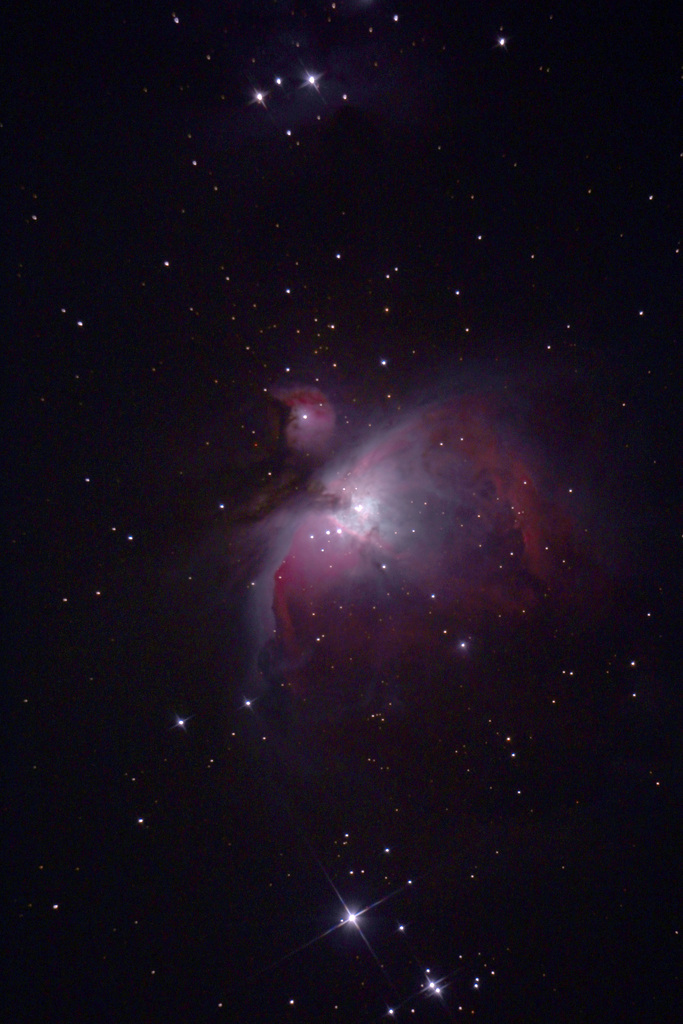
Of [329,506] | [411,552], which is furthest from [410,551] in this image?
[329,506]

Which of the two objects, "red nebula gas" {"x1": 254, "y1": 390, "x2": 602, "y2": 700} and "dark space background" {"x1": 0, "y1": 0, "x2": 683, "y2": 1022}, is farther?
"red nebula gas" {"x1": 254, "y1": 390, "x2": 602, "y2": 700}

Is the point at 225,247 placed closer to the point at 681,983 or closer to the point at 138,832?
the point at 138,832

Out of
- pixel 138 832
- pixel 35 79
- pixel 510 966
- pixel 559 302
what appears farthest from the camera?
pixel 510 966

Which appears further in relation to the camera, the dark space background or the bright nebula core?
the bright nebula core

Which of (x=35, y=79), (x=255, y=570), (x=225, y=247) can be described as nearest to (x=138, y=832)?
(x=255, y=570)

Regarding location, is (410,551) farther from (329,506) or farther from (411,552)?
(329,506)
